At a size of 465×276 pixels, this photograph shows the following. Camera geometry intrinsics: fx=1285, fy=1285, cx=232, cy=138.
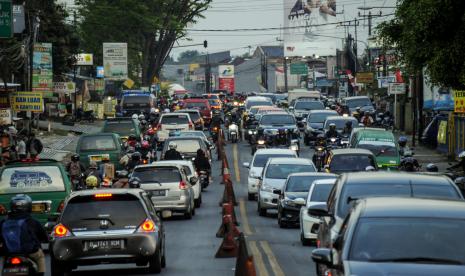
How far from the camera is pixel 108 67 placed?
4343 inches

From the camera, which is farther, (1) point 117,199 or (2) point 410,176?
(1) point 117,199

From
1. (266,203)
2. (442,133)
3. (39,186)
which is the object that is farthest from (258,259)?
(442,133)

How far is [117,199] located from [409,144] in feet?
162

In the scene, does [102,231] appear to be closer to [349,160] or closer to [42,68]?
[349,160]

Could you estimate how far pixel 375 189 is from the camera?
54.2 ft

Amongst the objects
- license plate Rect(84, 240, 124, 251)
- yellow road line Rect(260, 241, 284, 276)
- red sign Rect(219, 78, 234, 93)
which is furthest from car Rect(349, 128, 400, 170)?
red sign Rect(219, 78, 234, 93)

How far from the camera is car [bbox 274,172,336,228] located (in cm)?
2980

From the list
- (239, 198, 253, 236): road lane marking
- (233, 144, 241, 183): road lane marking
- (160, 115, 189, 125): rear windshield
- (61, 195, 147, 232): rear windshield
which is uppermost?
(61, 195, 147, 232): rear windshield

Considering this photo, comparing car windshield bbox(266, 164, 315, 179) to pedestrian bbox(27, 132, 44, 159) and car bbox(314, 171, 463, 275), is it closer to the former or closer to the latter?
pedestrian bbox(27, 132, 44, 159)

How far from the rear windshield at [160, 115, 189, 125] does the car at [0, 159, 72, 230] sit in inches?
1346

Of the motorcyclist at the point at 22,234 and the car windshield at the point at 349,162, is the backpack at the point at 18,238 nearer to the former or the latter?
the motorcyclist at the point at 22,234

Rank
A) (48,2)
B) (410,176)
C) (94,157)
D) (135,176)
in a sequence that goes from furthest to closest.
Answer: (48,2), (94,157), (135,176), (410,176)

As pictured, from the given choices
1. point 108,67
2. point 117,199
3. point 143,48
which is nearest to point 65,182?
point 117,199

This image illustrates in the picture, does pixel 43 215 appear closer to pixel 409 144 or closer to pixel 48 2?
pixel 409 144
